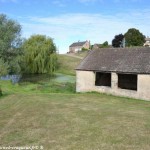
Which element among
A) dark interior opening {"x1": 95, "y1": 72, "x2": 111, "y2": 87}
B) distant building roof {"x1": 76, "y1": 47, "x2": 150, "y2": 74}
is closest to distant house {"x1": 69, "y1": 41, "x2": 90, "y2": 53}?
dark interior opening {"x1": 95, "y1": 72, "x2": 111, "y2": 87}

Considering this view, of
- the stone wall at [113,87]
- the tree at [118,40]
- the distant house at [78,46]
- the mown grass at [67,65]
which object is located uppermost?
the distant house at [78,46]

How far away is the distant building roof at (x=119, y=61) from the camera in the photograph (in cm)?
2364

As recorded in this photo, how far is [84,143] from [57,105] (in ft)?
29.5

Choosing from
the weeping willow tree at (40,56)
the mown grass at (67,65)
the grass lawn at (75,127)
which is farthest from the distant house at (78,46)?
the grass lawn at (75,127)

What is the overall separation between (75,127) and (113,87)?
523 inches

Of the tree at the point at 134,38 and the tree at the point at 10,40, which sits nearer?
the tree at the point at 10,40

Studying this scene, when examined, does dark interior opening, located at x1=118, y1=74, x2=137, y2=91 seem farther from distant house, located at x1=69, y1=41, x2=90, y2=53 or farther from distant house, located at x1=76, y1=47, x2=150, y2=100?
distant house, located at x1=69, y1=41, x2=90, y2=53

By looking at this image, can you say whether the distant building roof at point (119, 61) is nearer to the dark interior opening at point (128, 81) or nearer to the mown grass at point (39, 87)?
the dark interior opening at point (128, 81)

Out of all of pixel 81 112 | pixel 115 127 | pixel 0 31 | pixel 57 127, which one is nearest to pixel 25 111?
pixel 81 112

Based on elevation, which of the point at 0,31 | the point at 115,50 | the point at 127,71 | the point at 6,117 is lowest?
the point at 6,117

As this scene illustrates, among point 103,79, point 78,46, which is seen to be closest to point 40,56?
point 103,79

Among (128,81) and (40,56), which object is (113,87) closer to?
(128,81)

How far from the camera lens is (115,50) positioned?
27.9 meters

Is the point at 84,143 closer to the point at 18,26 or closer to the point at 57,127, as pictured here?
the point at 57,127
